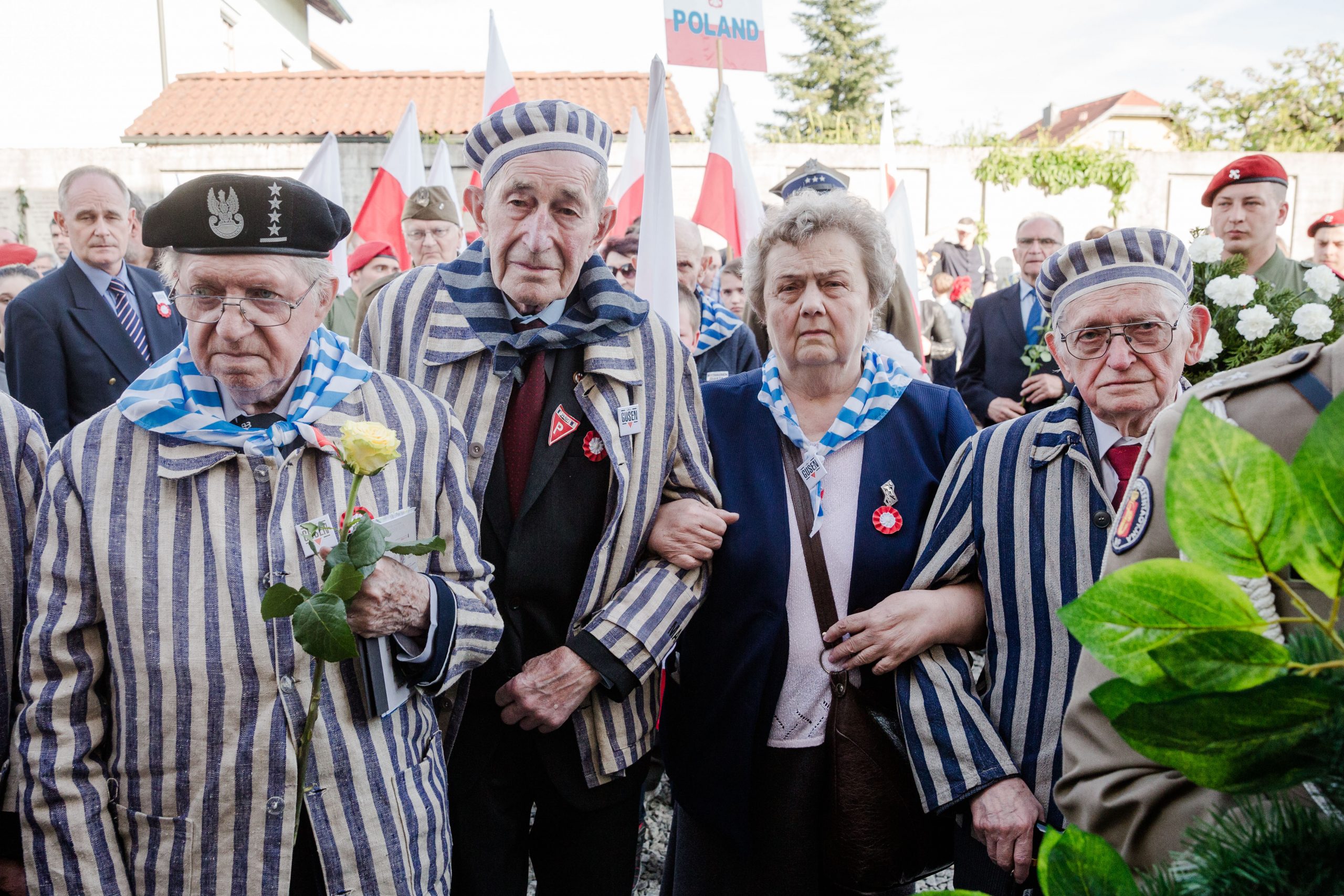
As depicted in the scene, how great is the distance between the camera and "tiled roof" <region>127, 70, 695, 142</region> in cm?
1606

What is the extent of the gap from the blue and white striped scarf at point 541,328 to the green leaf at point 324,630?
0.89 m

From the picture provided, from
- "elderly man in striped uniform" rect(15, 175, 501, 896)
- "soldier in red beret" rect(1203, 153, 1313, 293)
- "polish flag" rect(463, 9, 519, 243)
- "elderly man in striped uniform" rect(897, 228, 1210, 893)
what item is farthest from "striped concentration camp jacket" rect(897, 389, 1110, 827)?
"polish flag" rect(463, 9, 519, 243)

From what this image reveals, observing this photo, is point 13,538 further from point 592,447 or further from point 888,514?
point 888,514

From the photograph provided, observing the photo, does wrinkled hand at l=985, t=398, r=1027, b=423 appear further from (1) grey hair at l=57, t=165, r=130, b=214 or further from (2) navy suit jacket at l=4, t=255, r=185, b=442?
(1) grey hair at l=57, t=165, r=130, b=214

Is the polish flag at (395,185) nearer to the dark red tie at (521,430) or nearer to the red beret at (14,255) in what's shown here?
the red beret at (14,255)

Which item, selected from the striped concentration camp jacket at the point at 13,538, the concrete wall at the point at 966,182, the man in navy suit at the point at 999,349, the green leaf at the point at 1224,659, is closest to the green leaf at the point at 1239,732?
the green leaf at the point at 1224,659

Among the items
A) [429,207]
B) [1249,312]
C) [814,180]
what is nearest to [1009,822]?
[1249,312]

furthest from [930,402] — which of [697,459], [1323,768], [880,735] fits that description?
[1323,768]

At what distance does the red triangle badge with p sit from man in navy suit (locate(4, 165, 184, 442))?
270 centimetres

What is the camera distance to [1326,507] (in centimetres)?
47

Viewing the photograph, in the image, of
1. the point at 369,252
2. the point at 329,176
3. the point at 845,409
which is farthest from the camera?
the point at 329,176

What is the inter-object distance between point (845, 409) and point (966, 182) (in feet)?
51.5

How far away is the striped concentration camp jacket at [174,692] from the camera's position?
1.57m

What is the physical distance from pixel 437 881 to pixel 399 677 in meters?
0.44
